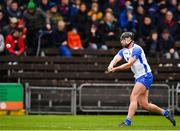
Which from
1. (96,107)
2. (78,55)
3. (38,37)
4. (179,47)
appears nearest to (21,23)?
(38,37)

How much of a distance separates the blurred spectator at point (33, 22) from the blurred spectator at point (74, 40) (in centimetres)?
85

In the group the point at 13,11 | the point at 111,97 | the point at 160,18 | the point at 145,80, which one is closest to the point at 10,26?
the point at 13,11

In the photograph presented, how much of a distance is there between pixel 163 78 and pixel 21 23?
560 centimetres

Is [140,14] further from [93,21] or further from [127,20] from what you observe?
[93,21]

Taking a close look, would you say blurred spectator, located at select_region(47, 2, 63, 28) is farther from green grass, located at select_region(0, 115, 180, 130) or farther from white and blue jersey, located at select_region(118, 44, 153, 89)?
white and blue jersey, located at select_region(118, 44, 153, 89)

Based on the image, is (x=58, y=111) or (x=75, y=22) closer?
(x=58, y=111)

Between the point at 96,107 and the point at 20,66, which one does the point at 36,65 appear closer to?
the point at 20,66

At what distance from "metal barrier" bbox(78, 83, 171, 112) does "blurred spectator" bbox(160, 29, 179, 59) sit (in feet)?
7.90

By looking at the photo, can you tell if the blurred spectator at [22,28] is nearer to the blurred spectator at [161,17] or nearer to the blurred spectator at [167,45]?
the blurred spectator at [167,45]

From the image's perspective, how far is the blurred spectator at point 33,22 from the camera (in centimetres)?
2594

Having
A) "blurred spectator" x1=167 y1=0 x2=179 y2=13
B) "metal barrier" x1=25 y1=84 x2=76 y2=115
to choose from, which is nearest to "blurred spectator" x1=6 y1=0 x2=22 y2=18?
"metal barrier" x1=25 y1=84 x2=76 y2=115

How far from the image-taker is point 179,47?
27.5m

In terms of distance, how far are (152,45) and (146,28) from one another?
979 mm

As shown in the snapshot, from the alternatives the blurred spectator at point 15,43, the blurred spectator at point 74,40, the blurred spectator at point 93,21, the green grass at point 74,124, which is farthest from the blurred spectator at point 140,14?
the green grass at point 74,124
